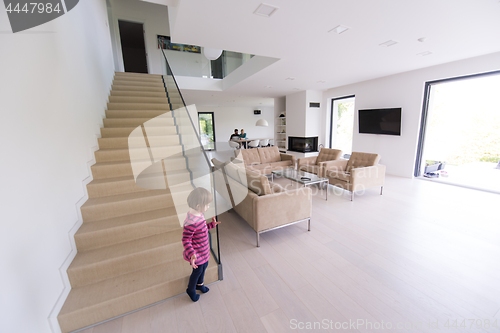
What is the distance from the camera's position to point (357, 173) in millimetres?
4191

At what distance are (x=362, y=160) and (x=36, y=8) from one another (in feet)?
18.6

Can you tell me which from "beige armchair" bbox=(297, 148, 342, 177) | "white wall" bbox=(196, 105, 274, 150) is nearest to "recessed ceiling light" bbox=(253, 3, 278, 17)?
"beige armchair" bbox=(297, 148, 342, 177)

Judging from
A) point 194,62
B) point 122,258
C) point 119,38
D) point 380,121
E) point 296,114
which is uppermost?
point 119,38

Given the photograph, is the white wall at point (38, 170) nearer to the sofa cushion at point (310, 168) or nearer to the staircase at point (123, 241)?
the staircase at point (123, 241)

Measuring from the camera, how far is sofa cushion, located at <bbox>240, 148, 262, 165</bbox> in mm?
6023

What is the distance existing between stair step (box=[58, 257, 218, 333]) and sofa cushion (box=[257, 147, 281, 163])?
14.5 ft

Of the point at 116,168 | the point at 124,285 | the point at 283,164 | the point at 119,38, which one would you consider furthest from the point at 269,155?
the point at 119,38

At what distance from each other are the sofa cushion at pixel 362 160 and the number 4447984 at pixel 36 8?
18.3 ft

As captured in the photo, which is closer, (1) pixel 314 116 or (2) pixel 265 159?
(2) pixel 265 159

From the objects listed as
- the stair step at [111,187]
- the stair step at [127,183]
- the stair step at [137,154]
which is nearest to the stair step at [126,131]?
the stair step at [137,154]

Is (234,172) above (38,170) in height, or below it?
below

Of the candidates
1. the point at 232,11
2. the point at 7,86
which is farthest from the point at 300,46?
→ the point at 7,86

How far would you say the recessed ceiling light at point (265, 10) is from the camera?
2300 mm

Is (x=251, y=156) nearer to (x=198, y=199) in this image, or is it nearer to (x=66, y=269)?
(x=198, y=199)
